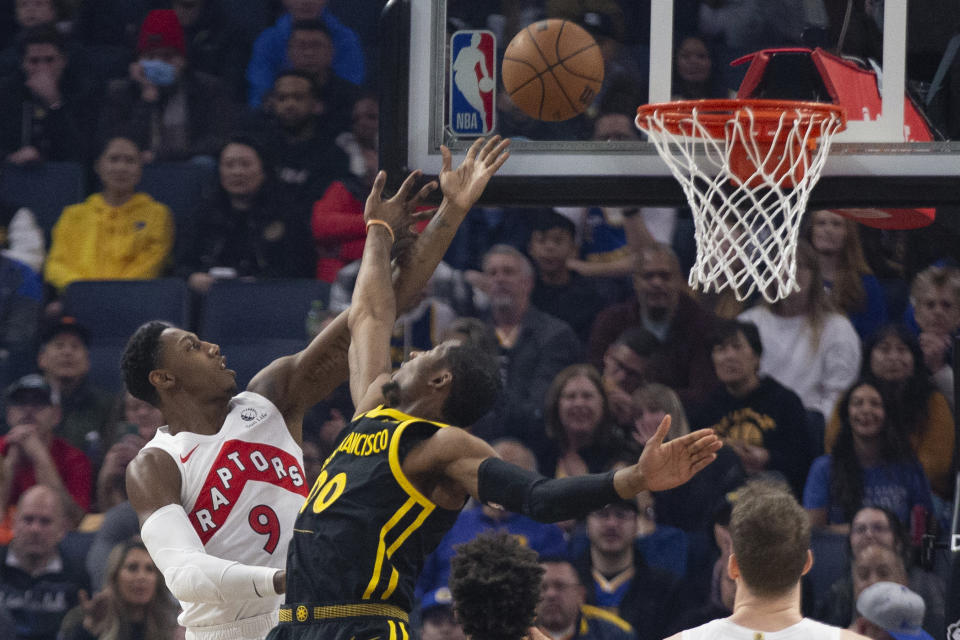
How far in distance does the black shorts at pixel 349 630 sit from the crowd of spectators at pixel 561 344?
7.95ft

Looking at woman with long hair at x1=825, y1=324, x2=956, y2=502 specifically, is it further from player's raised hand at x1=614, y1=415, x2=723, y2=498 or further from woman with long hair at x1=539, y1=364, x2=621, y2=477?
player's raised hand at x1=614, y1=415, x2=723, y2=498

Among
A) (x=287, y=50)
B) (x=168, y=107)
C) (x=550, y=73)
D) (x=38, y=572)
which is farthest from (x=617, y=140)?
(x=168, y=107)

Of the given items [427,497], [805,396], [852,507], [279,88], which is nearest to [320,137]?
[279,88]

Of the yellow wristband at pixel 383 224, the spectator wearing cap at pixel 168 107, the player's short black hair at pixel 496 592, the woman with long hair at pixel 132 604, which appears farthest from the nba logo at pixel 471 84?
the spectator wearing cap at pixel 168 107

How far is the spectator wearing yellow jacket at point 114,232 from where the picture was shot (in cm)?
745

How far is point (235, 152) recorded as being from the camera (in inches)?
291

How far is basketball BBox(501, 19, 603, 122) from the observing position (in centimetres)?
475

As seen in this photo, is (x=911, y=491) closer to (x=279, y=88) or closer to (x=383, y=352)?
(x=383, y=352)

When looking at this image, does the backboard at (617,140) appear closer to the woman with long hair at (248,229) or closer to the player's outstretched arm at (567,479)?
the player's outstretched arm at (567,479)

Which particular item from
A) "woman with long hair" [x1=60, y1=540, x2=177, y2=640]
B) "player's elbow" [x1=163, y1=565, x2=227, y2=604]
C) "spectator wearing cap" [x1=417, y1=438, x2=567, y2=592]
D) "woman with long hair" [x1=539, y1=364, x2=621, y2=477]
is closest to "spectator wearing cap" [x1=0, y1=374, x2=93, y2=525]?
"woman with long hair" [x1=60, y1=540, x2=177, y2=640]

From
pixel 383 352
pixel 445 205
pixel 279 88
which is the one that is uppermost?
pixel 279 88

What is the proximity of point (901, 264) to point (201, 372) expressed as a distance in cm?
388

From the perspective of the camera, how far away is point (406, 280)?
4449mm

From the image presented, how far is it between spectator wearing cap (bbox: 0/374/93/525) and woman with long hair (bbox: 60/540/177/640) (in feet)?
1.68
